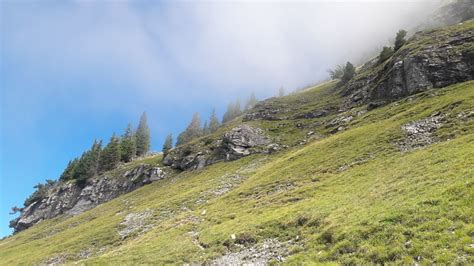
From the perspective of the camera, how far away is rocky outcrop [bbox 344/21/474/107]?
6562cm

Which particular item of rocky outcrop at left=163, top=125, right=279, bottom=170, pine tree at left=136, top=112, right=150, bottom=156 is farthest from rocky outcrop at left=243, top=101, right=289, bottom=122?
pine tree at left=136, top=112, right=150, bottom=156

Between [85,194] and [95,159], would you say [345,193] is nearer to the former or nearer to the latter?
[85,194]

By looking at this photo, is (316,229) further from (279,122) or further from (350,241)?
(279,122)

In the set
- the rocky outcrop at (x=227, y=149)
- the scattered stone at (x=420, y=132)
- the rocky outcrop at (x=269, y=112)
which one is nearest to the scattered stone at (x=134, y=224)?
the rocky outcrop at (x=227, y=149)

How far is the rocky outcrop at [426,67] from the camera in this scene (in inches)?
2584

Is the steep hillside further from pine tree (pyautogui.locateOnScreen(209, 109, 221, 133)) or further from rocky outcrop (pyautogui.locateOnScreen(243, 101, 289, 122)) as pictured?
pine tree (pyautogui.locateOnScreen(209, 109, 221, 133))

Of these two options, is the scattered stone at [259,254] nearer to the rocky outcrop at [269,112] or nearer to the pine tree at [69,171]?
the rocky outcrop at [269,112]

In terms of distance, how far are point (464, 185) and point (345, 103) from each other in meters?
76.8

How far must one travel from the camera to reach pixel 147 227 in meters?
47.3

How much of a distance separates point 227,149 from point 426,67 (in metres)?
53.4

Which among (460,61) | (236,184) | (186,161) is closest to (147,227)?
(236,184)

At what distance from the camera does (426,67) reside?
69.1 meters

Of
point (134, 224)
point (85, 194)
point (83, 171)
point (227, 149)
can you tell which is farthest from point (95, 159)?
point (134, 224)

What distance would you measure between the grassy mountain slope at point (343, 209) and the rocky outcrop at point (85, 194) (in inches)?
1657
